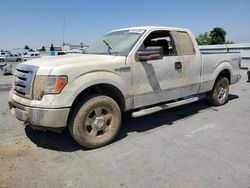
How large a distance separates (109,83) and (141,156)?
1.22 metres

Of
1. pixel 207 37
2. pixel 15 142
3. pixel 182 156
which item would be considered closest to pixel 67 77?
pixel 15 142

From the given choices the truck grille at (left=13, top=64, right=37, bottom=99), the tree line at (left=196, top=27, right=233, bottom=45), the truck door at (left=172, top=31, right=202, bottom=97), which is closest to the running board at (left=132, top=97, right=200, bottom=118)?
the truck door at (left=172, top=31, right=202, bottom=97)

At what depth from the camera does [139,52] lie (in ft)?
13.8

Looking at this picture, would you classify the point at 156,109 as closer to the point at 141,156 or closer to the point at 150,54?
the point at 150,54

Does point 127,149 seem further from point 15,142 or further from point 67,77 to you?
point 15,142

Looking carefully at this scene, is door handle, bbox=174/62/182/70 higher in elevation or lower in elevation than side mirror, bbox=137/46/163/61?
lower

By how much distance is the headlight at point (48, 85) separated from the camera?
3369mm

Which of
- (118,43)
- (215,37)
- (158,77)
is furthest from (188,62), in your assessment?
(215,37)

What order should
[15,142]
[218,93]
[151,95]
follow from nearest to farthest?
[15,142]
[151,95]
[218,93]

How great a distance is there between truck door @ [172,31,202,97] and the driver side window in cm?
11

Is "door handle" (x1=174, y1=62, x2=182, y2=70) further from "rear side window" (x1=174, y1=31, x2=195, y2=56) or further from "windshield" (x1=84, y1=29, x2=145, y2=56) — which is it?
"windshield" (x1=84, y1=29, x2=145, y2=56)

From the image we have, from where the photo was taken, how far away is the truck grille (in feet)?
11.7

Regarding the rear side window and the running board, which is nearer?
the running board

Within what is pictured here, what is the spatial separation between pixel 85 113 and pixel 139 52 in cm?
142
